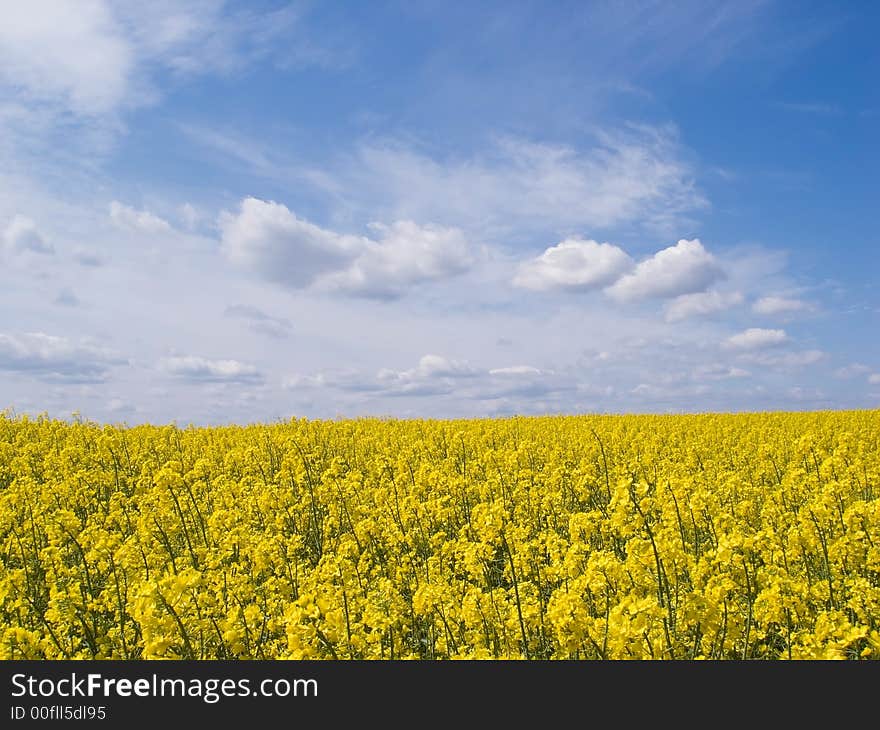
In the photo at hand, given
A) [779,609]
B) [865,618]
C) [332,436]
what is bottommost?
[865,618]

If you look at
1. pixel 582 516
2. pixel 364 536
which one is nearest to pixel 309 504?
pixel 364 536

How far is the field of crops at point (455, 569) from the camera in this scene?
14.3 feet

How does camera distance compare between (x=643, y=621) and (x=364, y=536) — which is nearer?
(x=643, y=621)

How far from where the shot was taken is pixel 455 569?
22.8ft

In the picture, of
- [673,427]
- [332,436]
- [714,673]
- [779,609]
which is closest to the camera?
[714,673]

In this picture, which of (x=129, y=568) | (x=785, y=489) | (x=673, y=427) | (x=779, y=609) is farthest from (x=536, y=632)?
(x=673, y=427)

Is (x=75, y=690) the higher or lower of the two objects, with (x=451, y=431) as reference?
lower

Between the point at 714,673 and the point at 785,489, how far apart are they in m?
5.87

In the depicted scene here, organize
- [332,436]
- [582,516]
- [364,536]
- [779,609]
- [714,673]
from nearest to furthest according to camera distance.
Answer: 1. [714,673]
2. [779,609]
3. [582,516]
4. [364,536]
5. [332,436]

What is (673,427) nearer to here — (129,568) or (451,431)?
(451,431)

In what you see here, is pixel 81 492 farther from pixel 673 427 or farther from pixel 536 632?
pixel 673 427

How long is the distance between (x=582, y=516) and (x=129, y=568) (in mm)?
4564

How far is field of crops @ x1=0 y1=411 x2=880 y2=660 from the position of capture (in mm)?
4367

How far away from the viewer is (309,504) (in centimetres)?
1027
